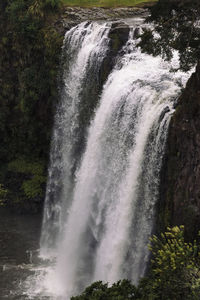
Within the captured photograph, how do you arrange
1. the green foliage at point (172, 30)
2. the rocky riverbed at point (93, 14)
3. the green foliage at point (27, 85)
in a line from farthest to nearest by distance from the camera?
the rocky riverbed at point (93, 14)
the green foliage at point (27, 85)
the green foliage at point (172, 30)

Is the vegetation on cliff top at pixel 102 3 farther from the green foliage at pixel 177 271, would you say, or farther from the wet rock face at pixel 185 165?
the green foliage at pixel 177 271

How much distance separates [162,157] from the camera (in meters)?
16.3

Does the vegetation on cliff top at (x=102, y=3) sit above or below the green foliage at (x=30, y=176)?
above

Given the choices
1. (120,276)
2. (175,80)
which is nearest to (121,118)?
(175,80)

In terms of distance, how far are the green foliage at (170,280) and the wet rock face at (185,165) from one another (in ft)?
5.54

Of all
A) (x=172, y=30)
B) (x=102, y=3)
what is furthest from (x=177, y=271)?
(x=102, y=3)

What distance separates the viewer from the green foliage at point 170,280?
1251cm

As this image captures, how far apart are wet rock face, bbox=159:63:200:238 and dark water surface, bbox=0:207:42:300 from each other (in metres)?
9.73

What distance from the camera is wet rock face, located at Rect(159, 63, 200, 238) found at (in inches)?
581

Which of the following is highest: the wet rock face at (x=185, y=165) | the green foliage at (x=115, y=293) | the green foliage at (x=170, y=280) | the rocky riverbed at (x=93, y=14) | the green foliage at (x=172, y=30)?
the rocky riverbed at (x=93, y=14)

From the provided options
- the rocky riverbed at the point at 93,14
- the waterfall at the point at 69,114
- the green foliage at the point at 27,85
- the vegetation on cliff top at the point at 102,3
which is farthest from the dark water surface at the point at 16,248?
the vegetation on cliff top at the point at 102,3

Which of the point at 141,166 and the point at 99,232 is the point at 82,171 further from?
the point at 141,166

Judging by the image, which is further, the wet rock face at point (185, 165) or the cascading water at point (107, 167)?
the cascading water at point (107, 167)

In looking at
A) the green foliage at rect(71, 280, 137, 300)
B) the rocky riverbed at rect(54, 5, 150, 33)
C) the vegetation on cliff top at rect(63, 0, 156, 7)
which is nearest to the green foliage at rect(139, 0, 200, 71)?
the green foliage at rect(71, 280, 137, 300)
